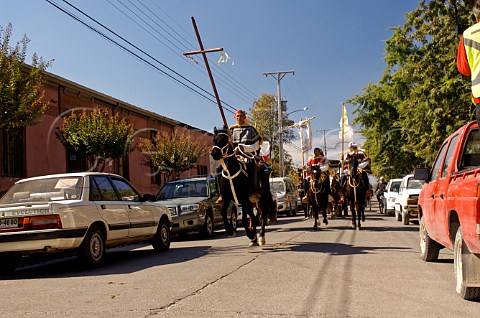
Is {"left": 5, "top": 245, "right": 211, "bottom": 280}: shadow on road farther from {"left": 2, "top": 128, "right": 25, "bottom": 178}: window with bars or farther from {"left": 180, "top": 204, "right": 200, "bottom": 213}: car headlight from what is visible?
{"left": 2, "top": 128, "right": 25, "bottom": 178}: window with bars

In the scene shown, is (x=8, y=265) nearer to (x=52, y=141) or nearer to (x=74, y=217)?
(x=74, y=217)

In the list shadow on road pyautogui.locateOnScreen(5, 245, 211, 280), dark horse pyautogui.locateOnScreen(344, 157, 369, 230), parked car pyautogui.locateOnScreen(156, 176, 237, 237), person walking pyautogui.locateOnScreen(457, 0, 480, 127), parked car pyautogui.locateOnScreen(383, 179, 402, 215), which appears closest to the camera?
person walking pyautogui.locateOnScreen(457, 0, 480, 127)

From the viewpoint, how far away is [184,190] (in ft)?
55.6

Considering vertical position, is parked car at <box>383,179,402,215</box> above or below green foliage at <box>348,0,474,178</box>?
below

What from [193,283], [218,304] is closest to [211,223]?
[193,283]

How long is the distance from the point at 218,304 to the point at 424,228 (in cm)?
448

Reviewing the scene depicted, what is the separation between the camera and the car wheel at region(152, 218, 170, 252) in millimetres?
12250

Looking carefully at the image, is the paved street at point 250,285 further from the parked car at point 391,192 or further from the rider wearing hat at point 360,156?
the parked car at point 391,192

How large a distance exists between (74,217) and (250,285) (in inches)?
137

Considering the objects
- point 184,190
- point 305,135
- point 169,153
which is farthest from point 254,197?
point 305,135

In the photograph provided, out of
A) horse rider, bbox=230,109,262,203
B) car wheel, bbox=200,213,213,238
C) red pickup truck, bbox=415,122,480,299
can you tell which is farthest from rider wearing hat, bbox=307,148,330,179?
red pickup truck, bbox=415,122,480,299

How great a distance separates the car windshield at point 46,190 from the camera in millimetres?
9836

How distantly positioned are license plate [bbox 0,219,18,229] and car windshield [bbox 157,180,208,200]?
7.83 m

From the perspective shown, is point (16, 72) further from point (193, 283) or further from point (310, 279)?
point (310, 279)
